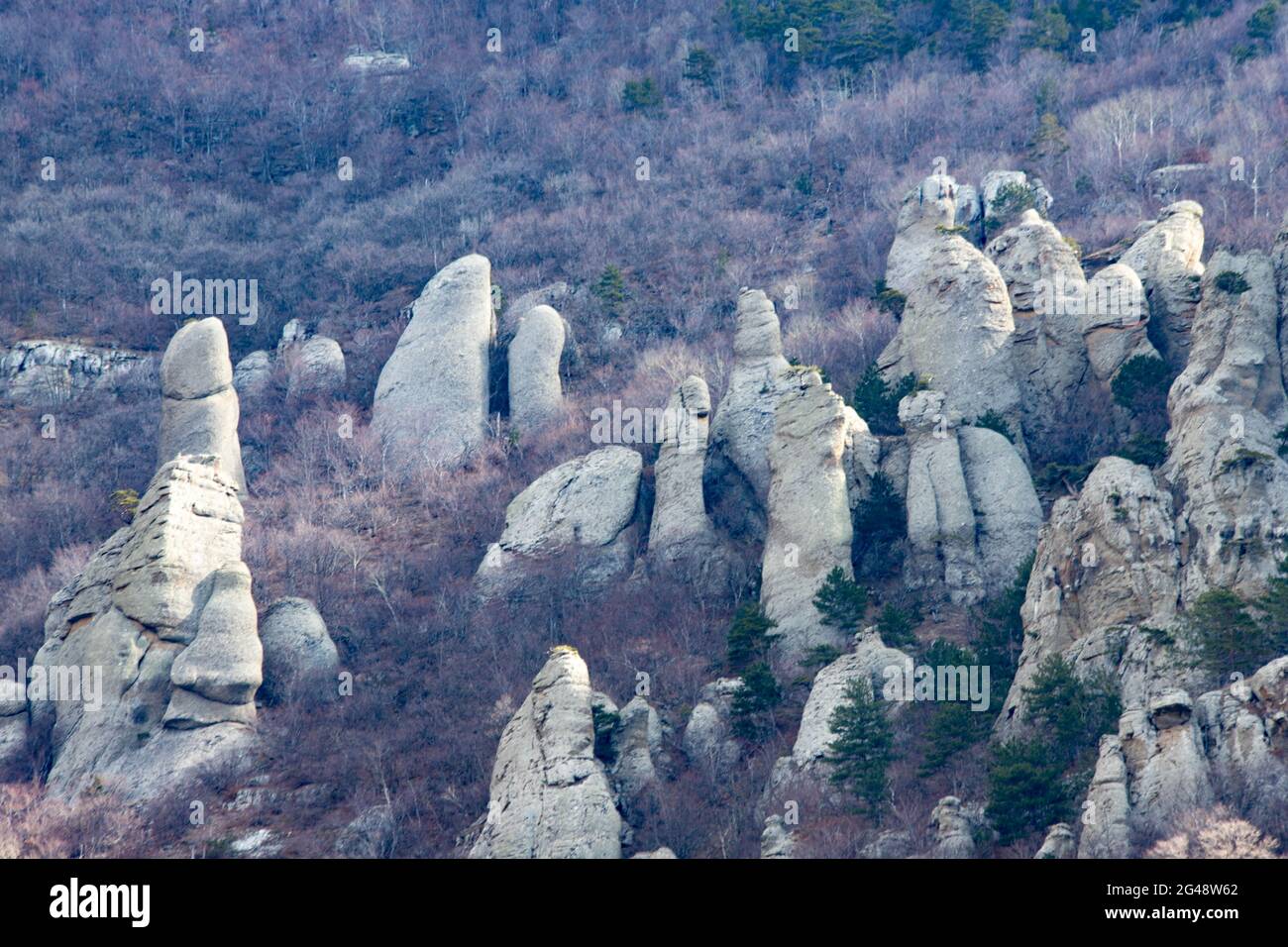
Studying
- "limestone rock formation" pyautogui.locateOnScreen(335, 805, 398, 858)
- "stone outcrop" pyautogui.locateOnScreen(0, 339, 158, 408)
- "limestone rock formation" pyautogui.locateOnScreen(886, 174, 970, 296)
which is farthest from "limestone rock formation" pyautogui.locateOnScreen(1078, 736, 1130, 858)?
"stone outcrop" pyautogui.locateOnScreen(0, 339, 158, 408)

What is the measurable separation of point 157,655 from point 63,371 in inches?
932

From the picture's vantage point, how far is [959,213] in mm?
54031

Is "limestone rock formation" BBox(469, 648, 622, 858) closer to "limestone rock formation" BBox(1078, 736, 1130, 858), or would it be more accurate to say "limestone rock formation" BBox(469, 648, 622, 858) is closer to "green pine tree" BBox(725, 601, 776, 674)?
"green pine tree" BBox(725, 601, 776, 674)

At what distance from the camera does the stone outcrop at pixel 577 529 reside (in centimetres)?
4191

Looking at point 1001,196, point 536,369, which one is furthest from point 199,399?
point 1001,196

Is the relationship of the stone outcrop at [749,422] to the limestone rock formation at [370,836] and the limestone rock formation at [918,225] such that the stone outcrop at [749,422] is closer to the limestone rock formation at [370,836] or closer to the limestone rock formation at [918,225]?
the limestone rock formation at [918,225]

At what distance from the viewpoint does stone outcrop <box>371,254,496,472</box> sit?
51594 mm

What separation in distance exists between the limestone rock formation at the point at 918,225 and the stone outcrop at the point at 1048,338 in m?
7.58

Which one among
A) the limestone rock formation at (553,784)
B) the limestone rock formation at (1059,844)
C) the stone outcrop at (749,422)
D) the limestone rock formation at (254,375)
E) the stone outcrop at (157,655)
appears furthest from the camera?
the limestone rock formation at (254,375)

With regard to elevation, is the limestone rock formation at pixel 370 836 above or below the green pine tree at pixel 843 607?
below

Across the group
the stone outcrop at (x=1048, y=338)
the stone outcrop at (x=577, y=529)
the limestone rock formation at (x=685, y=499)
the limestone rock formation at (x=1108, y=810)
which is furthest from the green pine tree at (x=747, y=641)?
the limestone rock formation at (x=1108, y=810)

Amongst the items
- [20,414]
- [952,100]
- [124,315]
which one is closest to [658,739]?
[20,414]

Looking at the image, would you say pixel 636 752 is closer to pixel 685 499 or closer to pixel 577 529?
pixel 685 499

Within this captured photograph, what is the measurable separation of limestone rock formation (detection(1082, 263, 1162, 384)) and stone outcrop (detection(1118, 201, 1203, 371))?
490 millimetres
